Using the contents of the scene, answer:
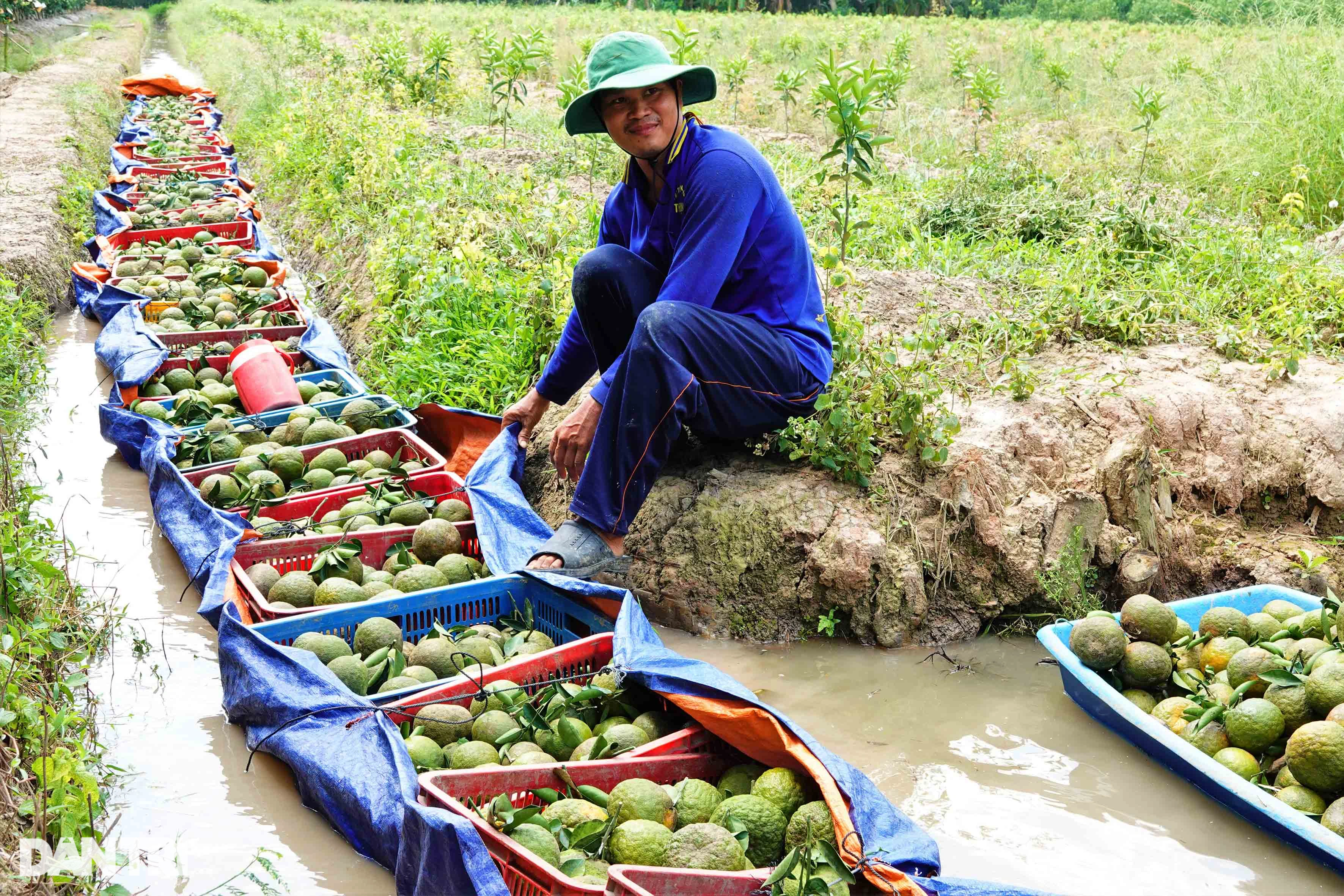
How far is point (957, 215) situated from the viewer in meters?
6.58

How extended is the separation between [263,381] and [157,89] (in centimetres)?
1324

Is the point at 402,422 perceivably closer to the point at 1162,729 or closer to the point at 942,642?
the point at 942,642

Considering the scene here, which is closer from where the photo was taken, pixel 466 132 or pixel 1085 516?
pixel 1085 516

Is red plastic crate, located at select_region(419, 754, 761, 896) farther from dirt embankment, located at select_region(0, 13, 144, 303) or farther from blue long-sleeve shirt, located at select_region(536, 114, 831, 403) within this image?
dirt embankment, located at select_region(0, 13, 144, 303)

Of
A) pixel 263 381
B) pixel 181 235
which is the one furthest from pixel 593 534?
pixel 181 235

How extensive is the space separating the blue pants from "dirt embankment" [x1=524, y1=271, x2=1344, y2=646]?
0.96ft

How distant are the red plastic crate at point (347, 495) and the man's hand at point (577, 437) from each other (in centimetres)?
43

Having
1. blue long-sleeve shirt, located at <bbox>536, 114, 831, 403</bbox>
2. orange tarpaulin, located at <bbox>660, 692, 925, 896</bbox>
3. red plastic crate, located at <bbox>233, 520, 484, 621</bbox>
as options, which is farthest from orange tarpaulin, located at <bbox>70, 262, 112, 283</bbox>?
orange tarpaulin, located at <bbox>660, 692, 925, 896</bbox>

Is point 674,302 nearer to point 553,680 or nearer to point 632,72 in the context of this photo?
point 632,72

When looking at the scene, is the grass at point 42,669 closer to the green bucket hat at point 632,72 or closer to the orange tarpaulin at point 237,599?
the orange tarpaulin at point 237,599

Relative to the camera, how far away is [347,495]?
3.67m

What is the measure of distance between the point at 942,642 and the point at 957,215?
389 centimetres

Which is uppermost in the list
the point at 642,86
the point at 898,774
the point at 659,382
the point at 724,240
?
the point at 642,86

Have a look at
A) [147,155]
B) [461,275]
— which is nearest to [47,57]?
[147,155]
